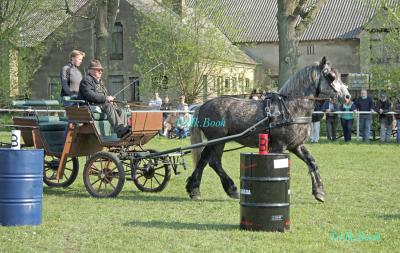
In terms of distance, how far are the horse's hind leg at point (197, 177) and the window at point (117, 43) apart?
35.0 m

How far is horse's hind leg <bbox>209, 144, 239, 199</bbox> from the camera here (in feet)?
35.4

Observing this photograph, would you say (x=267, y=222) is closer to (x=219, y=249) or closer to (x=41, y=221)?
(x=219, y=249)

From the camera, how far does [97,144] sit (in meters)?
11.9

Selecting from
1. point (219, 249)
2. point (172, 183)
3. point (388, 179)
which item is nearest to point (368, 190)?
point (388, 179)

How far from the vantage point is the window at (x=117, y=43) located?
45.3m

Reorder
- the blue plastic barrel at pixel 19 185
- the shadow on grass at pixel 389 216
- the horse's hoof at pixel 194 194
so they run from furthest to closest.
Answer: the horse's hoof at pixel 194 194, the shadow on grass at pixel 389 216, the blue plastic barrel at pixel 19 185

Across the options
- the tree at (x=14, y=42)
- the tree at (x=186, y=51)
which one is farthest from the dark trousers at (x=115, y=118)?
the tree at (x=14, y=42)

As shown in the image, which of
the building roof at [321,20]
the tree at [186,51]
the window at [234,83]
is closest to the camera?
the tree at [186,51]

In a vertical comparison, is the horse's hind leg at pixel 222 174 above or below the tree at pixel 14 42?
below

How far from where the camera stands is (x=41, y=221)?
8602mm

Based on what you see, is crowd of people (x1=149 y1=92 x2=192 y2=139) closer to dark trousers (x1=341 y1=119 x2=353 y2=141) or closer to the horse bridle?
dark trousers (x1=341 y1=119 x2=353 y2=141)

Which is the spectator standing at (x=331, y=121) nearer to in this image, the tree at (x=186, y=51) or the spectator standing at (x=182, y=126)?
the spectator standing at (x=182, y=126)

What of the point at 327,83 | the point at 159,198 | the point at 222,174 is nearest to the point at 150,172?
the point at 159,198

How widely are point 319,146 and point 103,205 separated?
45.8 ft
